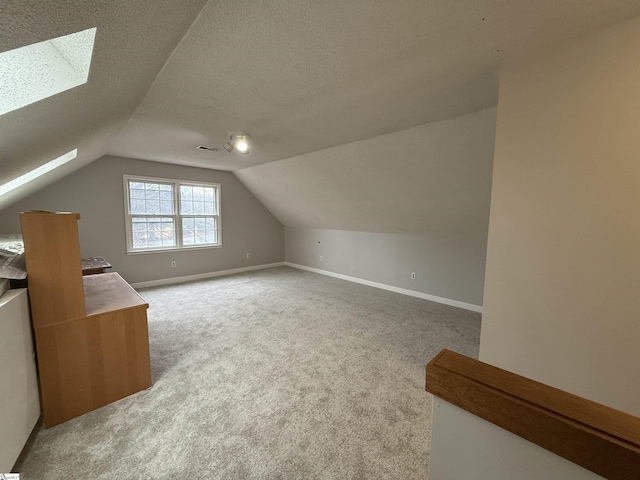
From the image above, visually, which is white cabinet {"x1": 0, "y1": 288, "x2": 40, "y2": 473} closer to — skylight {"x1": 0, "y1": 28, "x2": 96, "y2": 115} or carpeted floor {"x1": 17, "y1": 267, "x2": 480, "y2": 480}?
carpeted floor {"x1": 17, "y1": 267, "x2": 480, "y2": 480}

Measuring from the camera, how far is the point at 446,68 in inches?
63.2

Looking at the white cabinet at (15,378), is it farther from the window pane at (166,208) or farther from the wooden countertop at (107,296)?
the window pane at (166,208)

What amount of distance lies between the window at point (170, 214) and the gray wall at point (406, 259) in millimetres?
2121

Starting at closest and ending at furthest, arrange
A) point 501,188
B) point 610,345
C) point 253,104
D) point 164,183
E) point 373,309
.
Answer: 1. point 610,345
2. point 501,188
3. point 253,104
4. point 373,309
5. point 164,183

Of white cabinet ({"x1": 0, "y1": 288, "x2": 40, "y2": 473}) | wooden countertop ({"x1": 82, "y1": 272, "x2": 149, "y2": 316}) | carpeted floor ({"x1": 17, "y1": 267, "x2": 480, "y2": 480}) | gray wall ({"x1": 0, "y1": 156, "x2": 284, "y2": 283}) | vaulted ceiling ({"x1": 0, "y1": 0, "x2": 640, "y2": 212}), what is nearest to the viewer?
vaulted ceiling ({"x1": 0, "y1": 0, "x2": 640, "y2": 212})

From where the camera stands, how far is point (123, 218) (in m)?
4.36

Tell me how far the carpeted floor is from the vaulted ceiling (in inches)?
69.1

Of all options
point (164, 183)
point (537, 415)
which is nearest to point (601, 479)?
point (537, 415)

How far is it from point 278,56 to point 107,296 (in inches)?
88.0

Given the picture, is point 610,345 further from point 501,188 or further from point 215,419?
point 215,419

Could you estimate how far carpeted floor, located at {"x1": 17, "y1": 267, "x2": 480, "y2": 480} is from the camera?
1.41m

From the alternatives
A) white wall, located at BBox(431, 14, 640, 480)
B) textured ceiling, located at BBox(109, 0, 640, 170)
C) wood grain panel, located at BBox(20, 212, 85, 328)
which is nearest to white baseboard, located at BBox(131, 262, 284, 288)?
textured ceiling, located at BBox(109, 0, 640, 170)

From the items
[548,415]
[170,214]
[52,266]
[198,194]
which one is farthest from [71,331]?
[198,194]

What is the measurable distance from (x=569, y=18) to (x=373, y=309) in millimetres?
3255
